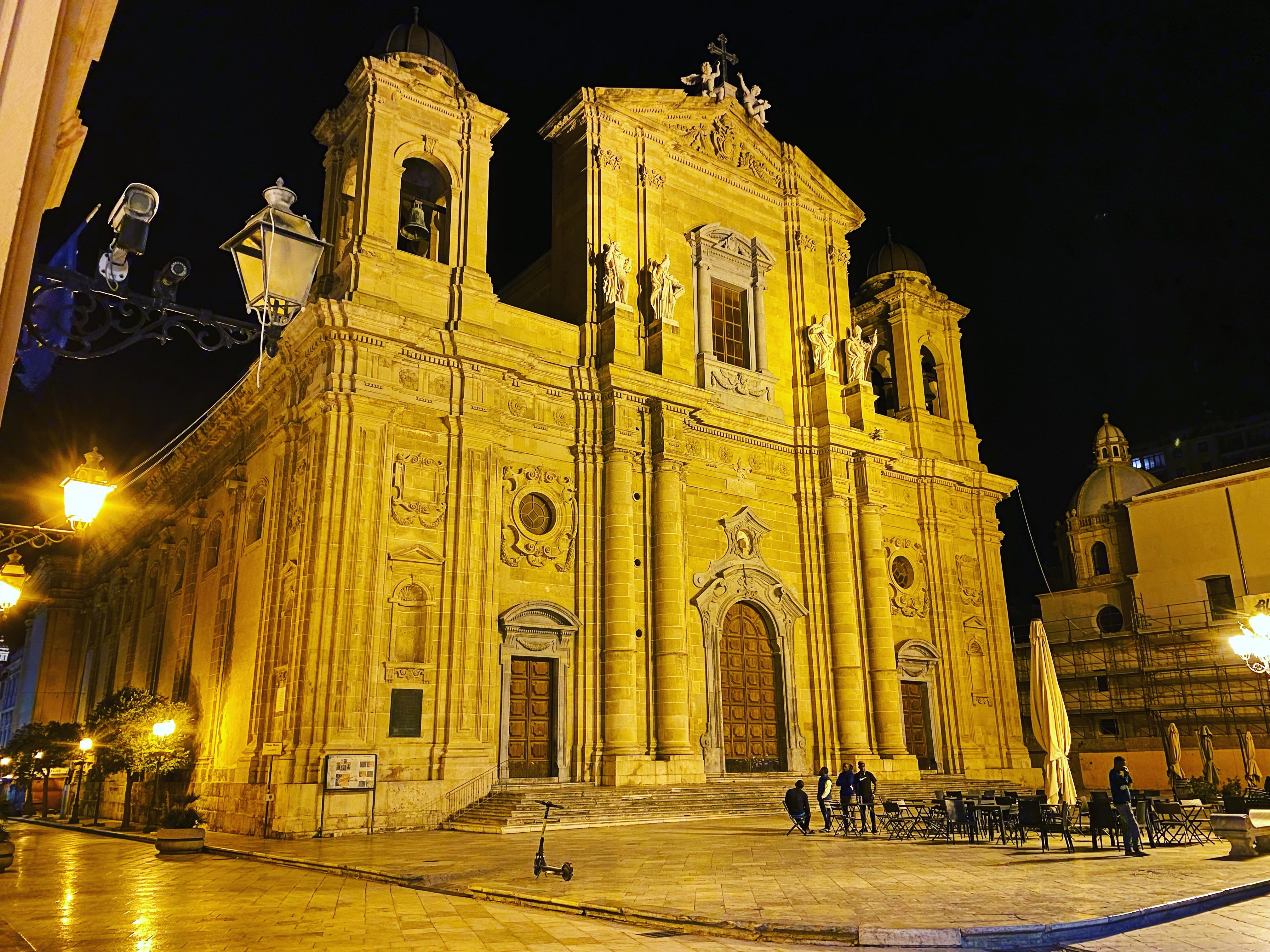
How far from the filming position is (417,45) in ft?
70.0

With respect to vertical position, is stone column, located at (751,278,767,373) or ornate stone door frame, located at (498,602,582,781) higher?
stone column, located at (751,278,767,373)

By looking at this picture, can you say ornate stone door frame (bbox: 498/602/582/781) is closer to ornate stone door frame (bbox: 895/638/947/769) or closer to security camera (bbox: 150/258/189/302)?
ornate stone door frame (bbox: 895/638/947/769)

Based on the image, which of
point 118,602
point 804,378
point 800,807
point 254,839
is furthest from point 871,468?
point 118,602

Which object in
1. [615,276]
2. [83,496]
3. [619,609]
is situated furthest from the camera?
[615,276]

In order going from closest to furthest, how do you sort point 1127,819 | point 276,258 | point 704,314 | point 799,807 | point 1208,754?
point 276,258, point 1127,819, point 799,807, point 704,314, point 1208,754

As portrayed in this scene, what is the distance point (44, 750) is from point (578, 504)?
1755 cm

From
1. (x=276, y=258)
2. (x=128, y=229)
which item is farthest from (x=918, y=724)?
(x=128, y=229)

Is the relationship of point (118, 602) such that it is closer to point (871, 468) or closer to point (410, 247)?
point (410, 247)

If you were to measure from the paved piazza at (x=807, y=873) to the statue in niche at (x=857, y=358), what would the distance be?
48.0ft

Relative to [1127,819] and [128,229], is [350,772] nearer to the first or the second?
[1127,819]

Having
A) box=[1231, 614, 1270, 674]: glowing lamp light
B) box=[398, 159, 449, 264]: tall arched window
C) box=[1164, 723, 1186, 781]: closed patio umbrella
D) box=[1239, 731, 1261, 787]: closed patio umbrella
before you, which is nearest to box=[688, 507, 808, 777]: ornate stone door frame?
box=[398, 159, 449, 264]: tall arched window

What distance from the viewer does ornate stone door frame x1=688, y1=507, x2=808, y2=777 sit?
21.7m

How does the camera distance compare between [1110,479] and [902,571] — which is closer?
[902,571]

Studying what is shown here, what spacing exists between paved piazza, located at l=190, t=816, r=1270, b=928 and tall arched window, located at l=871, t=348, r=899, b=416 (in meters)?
17.2
